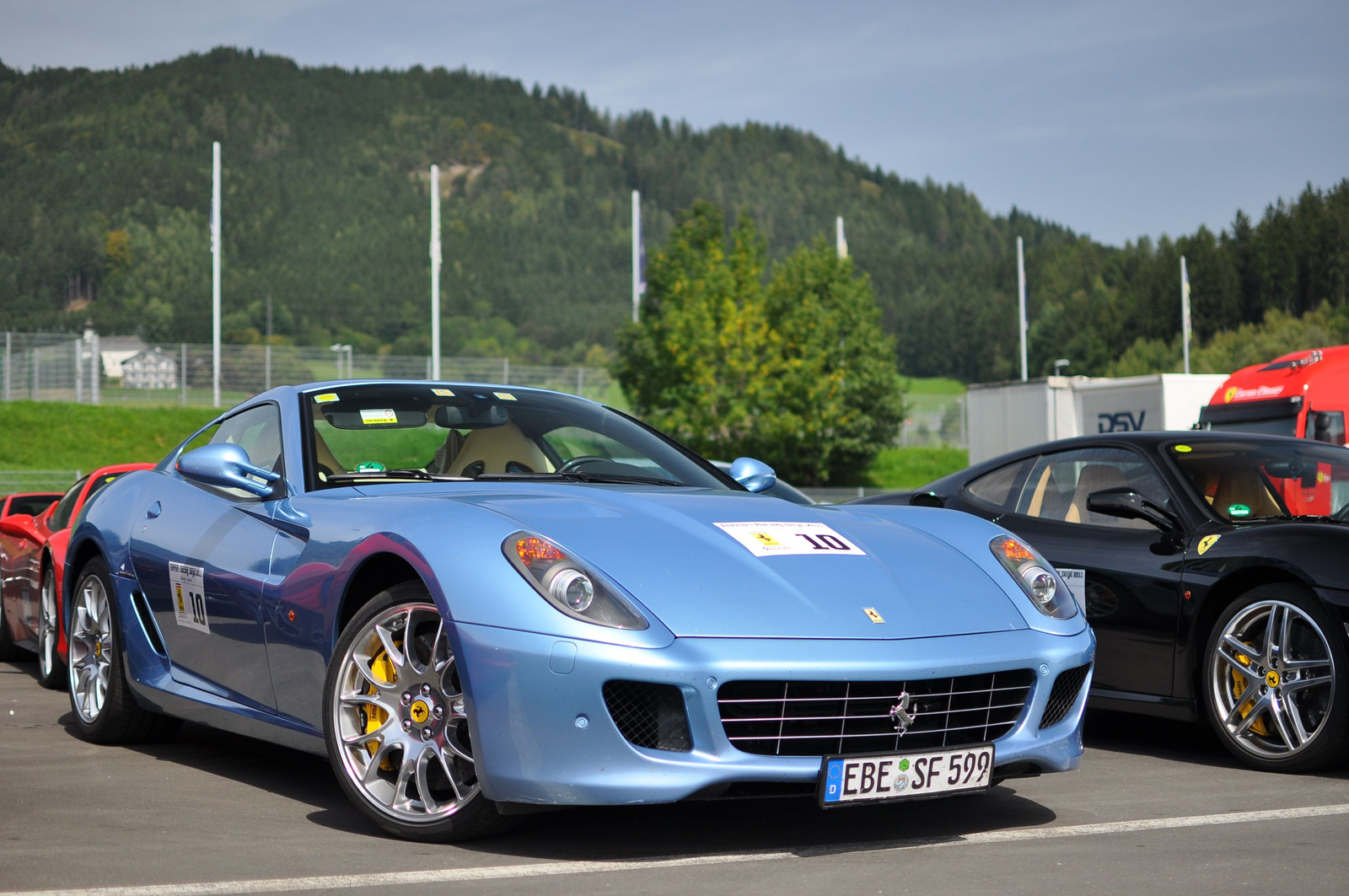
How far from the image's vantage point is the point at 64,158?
405 ft

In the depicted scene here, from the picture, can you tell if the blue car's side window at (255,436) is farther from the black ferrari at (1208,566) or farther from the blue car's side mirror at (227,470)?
the black ferrari at (1208,566)

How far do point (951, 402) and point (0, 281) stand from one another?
7904 cm

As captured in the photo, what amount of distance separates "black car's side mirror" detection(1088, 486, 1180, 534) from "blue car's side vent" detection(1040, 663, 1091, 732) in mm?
1861

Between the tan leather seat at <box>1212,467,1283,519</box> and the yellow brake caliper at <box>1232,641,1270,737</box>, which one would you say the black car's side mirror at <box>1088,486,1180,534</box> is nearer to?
the tan leather seat at <box>1212,467,1283,519</box>

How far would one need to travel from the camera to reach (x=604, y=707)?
3744 mm

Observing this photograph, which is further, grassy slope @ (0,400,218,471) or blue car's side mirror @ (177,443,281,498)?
grassy slope @ (0,400,218,471)

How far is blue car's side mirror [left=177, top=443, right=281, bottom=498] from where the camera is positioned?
4965 millimetres

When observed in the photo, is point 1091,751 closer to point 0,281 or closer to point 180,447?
point 180,447

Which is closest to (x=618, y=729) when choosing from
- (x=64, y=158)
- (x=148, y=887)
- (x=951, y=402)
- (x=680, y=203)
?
(x=148, y=887)

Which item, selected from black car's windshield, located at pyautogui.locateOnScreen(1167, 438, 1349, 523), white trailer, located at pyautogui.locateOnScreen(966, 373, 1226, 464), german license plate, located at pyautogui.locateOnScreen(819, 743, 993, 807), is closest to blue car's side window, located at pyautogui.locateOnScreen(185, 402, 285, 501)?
german license plate, located at pyautogui.locateOnScreen(819, 743, 993, 807)

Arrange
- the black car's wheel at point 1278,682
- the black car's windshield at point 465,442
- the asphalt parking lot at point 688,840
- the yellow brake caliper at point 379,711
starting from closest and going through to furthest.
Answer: the asphalt parking lot at point 688,840, the yellow brake caliper at point 379,711, the black car's windshield at point 465,442, the black car's wheel at point 1278,682

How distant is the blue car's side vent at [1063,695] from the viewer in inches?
169

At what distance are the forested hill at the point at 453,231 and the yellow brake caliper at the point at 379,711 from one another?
91089 mm

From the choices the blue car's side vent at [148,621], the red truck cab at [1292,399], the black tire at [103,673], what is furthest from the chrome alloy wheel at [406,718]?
the red truck cab at [1292,399]
